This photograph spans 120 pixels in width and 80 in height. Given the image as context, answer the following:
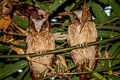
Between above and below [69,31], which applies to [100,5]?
above

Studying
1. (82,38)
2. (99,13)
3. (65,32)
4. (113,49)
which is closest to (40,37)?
(65,32)

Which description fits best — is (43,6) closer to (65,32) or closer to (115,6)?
(65,32)

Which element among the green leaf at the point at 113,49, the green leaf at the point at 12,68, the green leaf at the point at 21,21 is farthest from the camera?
the green leaf at the point at 21,21

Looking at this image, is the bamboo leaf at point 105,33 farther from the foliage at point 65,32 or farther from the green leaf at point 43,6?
the green leaf at point 43,6

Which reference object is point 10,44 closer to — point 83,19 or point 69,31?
point 69,31

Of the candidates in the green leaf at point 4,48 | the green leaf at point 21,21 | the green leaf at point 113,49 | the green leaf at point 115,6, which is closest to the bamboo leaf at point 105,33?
the green leaf at point 113,49

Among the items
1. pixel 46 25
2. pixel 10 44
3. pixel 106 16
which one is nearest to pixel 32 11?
pixel 46 25
